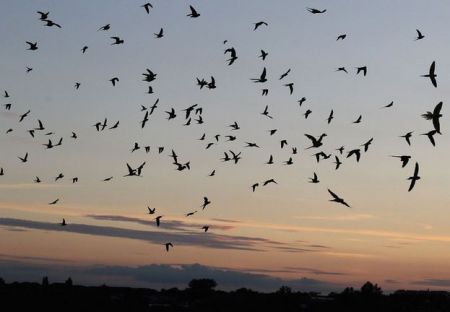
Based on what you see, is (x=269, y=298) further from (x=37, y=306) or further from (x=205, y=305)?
(x=37, y=306)

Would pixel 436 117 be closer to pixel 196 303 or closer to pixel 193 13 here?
pixel 193 13

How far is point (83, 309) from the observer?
152 metres

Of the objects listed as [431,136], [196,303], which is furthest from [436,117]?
[196,303]

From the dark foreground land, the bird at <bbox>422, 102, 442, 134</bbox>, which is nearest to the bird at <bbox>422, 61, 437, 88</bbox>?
the bird at <bbox>422, 102, 442, 134</bbox>

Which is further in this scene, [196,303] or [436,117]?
[196,303]

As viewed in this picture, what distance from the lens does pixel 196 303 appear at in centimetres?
18700

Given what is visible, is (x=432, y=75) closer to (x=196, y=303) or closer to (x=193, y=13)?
(x=193, y=13)

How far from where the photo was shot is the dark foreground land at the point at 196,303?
6112 inches

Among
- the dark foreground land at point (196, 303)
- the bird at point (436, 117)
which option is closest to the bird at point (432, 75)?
the bird at point (436, 117)

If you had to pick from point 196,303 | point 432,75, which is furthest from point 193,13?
point 196,303

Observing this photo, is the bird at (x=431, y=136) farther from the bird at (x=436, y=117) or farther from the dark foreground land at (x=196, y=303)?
the dark foreground land at (x=196, y=303)

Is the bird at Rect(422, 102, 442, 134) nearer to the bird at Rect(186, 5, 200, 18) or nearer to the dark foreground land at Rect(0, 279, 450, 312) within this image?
the bird at Rect(186, 5, 200, 18)

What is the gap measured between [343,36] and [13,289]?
5095 inches

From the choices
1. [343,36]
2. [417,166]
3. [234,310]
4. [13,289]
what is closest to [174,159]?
[343,36]
